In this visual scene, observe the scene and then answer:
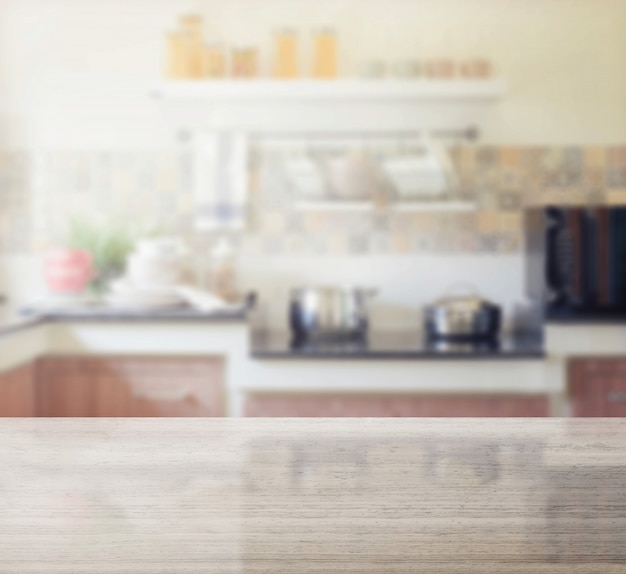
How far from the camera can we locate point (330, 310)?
10.4 ft

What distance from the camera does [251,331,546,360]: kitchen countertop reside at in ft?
9.66

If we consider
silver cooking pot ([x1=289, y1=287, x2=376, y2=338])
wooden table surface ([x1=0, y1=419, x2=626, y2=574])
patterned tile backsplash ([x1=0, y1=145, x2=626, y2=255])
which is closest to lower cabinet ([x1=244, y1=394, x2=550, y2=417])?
silver cooking pot ([x1=289, y1=287, x2=376, y2=338])

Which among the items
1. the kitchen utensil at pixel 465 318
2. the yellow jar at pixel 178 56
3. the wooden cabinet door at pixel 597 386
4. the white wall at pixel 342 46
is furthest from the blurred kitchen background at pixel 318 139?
the wooden cabinet door at pixel 597 386

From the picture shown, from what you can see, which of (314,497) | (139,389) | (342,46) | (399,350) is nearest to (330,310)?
(399,350)

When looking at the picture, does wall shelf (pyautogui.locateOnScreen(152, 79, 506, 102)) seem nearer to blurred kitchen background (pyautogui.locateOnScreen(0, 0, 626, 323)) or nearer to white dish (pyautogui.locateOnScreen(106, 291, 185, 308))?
blurred kitchen background (pyautogui.locateOnScreen(0, 0, 626, 323))

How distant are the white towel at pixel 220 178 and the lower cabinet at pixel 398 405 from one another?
0.93 metres

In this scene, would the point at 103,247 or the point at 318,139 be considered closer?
the point at 103,247

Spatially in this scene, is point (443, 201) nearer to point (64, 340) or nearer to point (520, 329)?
point (520, 329)

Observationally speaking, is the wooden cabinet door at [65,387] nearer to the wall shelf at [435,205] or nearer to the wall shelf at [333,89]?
the wall shelf at [333,89]

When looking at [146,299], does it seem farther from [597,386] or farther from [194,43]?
[597,386]

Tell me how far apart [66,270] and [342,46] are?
143cm

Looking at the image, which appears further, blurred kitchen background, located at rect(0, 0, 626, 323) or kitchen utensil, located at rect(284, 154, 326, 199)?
blurred kitchen background, located at rect(0, 0, 626, 323)

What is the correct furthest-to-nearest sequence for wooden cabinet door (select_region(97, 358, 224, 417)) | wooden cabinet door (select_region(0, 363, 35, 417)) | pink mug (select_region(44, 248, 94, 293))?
1. pink mug (select_region(44, 248, 94, 293))
2. wooden cabinet door (select_region(97, 358, 224, 417))
3. wooden cabinet door (select_region(0, 363, 35, 417))

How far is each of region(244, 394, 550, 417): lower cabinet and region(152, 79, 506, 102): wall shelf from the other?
119cm
